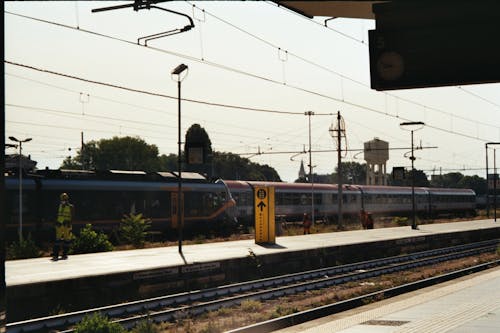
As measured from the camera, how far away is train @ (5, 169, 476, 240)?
26.0 m

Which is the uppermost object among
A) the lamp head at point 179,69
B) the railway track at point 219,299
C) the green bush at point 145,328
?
the lamp head at point 179,69

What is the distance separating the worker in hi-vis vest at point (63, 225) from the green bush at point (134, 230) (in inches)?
322

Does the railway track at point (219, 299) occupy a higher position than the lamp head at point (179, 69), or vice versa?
the lamp head at point (179, 69)

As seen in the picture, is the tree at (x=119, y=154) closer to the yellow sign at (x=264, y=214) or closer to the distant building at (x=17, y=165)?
the distant building at (x=17, y=165)

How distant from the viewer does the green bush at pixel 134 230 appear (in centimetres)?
2825

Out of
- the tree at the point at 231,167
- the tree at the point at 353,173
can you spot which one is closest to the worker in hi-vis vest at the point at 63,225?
the tree at the point at 231,167

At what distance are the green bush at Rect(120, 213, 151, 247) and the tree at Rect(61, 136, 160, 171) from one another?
7698 centimetres

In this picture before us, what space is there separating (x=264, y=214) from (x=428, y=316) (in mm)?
13897

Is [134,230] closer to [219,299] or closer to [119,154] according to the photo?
[219,299]

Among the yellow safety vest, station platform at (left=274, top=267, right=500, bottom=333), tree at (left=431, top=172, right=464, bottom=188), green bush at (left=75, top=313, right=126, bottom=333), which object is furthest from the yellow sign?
tree at (left=431, top=172, right=464, bottom=188)

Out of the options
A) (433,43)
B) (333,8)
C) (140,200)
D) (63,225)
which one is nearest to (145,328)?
(333,8)

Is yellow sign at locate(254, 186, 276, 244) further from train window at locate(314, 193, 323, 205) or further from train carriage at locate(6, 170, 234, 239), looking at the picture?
train window at locate(314, 193, 323, 205)

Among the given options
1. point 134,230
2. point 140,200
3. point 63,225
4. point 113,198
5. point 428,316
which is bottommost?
point 428,316

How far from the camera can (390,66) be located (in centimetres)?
776
